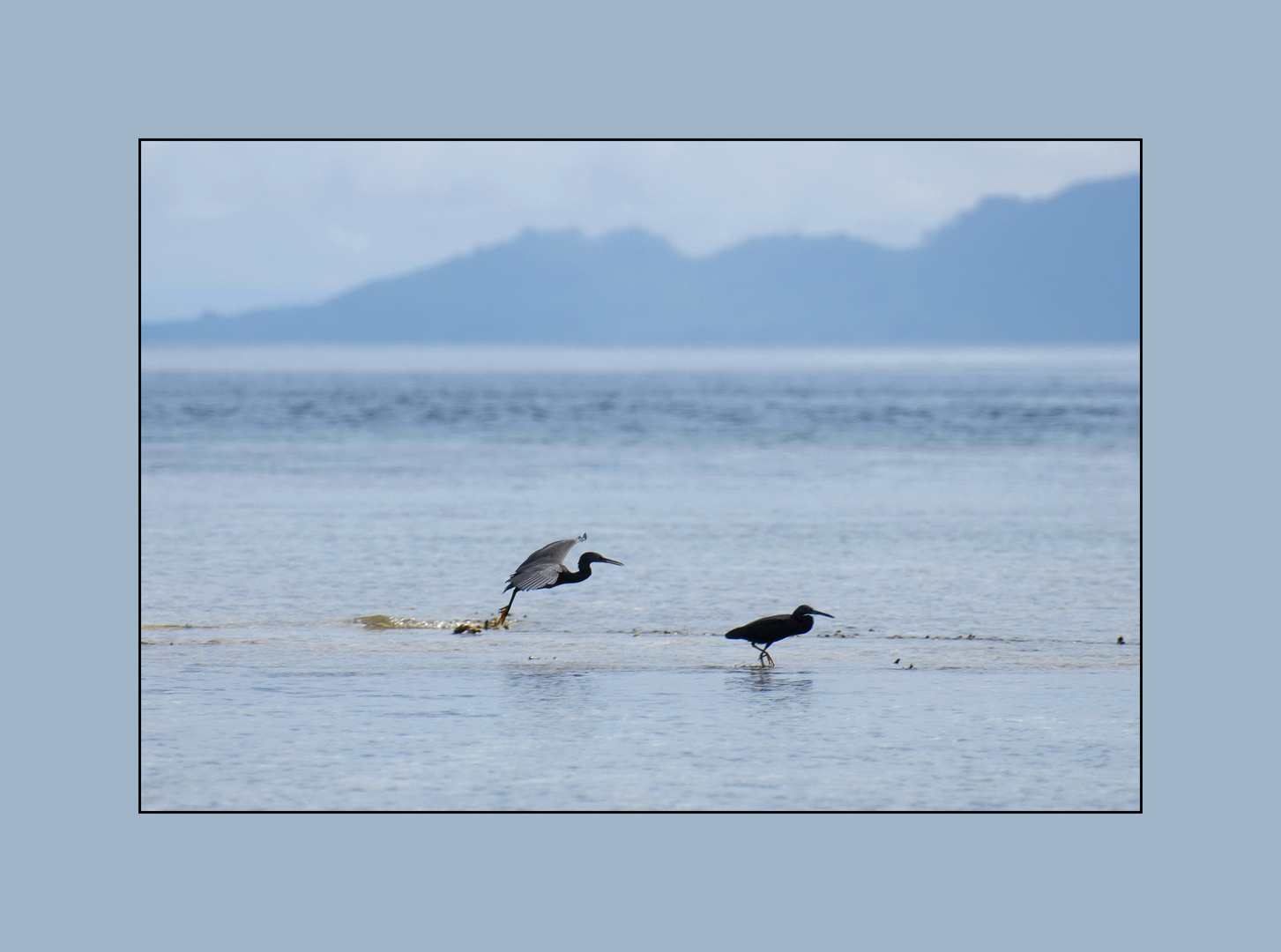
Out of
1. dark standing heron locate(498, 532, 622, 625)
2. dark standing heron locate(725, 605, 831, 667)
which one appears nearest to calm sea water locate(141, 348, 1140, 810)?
dark standing heron locate(725, 605, 831, 667)

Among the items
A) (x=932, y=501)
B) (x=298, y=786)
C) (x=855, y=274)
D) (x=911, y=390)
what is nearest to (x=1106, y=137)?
(x=298, y=786)

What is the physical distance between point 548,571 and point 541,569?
0.08 metres

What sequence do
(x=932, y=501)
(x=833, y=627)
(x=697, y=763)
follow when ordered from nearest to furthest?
1. (x=697, y=763)
2. (x=833, y=627)
3. (x=932, y=501)

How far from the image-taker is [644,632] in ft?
40.2

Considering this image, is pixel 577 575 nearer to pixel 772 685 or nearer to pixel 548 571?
pixel 548 571

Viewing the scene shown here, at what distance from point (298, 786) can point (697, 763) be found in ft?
7.55

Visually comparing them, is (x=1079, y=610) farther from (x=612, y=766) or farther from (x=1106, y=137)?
(x=612, y=766)

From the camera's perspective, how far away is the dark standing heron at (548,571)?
11992mm

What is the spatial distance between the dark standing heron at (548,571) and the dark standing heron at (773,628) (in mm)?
1533

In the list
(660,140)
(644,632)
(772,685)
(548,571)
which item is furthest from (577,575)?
(660,140)

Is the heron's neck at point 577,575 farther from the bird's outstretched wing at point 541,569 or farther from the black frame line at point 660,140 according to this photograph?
the black frame line at point 660,140

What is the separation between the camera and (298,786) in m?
8.27

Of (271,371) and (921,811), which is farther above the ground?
(271,371)

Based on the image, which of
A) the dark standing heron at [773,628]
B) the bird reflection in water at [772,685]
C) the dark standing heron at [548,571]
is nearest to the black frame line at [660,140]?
the bird reflection in water at [772,685]
